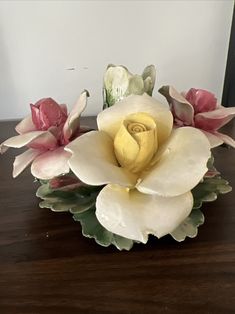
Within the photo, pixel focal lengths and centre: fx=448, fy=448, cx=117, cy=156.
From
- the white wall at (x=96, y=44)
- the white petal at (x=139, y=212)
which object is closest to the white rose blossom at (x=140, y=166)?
the white petal at (x=139, y=212)

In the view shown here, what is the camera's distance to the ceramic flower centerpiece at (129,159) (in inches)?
16.3

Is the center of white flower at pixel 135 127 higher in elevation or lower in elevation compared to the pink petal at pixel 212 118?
higher

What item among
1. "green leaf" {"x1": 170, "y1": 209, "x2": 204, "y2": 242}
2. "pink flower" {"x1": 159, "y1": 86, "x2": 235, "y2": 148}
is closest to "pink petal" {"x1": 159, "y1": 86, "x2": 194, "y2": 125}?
"pink flower" {"x1": 159, "y1": 86, "x2": 235, "y2": 148}

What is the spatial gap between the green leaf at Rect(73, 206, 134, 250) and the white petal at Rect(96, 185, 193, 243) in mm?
39

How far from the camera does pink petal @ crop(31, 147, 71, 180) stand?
17.3 inches

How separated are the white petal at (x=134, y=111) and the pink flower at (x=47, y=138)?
0.03m

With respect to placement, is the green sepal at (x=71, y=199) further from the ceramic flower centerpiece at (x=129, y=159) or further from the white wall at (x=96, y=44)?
the white wall at (x=96, y=44)

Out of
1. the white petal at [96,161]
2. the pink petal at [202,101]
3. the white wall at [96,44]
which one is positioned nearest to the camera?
the white petal at [96,161]

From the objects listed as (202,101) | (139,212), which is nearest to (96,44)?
(202,101)

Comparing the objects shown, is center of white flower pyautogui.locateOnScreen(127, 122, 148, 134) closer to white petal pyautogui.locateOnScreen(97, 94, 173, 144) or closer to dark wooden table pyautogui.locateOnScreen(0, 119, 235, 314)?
white petal pyautogui.locateOnScreen(97, 94, 173, 144)

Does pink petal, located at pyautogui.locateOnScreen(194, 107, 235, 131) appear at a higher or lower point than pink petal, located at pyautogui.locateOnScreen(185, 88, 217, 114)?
lower

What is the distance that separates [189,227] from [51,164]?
6.3 inches

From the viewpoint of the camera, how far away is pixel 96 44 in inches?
28.6

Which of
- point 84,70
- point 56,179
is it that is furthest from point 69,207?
point 84,70
